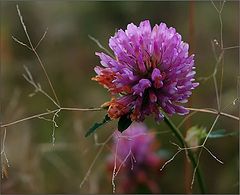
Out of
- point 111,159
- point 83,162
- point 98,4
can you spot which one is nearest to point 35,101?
point 98,4

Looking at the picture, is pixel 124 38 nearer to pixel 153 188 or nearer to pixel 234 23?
pixel 153 188

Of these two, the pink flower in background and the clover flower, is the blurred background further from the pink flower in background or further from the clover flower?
the clover flower

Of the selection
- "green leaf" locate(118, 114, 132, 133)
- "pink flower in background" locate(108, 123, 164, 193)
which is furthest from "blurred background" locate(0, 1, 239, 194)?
"green leaf" locate(118, 114, 132, 133)

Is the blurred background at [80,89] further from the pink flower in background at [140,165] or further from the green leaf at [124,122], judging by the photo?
the green leaf at [124,122]

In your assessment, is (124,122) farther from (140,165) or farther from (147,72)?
(140,165)

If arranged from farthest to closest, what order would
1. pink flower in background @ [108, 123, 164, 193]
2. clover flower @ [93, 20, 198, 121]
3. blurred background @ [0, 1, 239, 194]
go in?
1. blurred background @ [0, 1, 239, 194]
2. pink flower in background @ [108, 123, 164, 193]
3. clover flower @ [93, 20, 198, 121]

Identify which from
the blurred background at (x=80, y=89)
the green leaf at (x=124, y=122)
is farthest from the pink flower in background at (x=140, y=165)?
the green leaf at (x=124, y=122)
